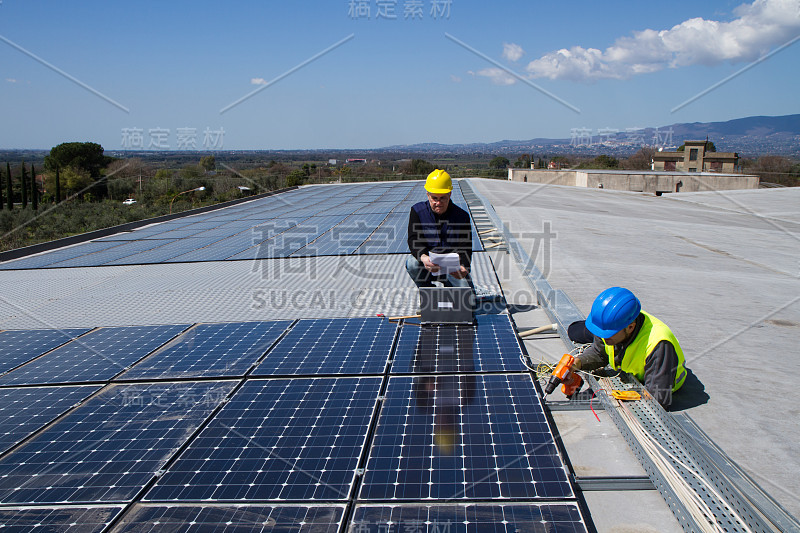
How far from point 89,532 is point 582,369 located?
12.0ft

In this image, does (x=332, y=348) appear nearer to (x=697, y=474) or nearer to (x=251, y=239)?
(x=697, y=474)

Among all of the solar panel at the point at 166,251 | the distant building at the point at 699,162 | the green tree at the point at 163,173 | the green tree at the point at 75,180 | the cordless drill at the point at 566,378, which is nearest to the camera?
the cordless drill at the point at 566,378

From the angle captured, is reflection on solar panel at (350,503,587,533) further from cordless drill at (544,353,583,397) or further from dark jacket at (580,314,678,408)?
dark jacket at (580,314,678,408)

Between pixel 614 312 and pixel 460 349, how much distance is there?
1340mm

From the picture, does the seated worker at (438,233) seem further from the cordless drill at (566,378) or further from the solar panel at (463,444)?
the solar panel at (463,444)

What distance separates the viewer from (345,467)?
290 cm

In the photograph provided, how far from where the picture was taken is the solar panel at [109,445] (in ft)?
9.21

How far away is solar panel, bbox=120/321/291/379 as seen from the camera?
4320 millimetres

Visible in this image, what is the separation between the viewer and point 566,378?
410cm

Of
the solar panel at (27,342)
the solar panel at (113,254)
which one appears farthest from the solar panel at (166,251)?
the solar panel at (27,342)

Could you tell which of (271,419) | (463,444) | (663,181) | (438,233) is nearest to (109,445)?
(271,419)

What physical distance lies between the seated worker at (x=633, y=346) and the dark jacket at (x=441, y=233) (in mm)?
1681

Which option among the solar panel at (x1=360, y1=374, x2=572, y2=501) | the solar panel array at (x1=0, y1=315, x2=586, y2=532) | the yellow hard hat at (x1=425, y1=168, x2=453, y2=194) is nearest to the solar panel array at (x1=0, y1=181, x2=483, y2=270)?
the yellow hard hat at (x1=425, y1=168, x2=453, y2=194)

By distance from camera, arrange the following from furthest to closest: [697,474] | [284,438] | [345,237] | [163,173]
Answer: [163,173]
[345,237]
[284,438]
[697,474]
